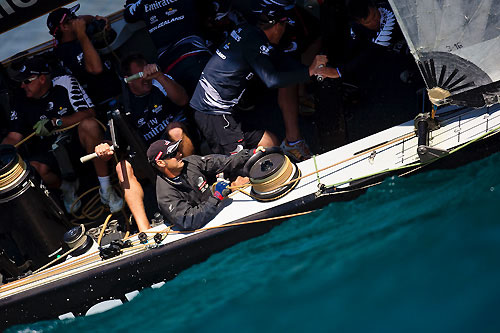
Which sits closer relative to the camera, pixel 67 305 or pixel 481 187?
pixel 481 187

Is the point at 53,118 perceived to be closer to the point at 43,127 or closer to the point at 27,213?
the point at 43,127

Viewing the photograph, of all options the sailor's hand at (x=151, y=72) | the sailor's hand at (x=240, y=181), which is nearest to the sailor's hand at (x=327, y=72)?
the sailor's hand at (x=240, y=181)

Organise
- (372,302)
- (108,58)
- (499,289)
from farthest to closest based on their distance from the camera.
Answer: (108,58) → (372,302) → (499,289)

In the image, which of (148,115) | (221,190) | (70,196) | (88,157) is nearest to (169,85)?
(148,115)

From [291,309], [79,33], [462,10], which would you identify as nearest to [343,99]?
[462,10]

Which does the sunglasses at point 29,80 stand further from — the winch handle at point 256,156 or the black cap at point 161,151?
the winch handle at point 256,156

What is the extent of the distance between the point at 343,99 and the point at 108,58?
1922mm

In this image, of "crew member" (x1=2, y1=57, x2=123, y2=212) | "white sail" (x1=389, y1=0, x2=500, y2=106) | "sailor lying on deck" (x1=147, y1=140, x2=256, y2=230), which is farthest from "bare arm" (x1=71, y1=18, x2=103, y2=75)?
"white sail" (x1=389, y1=0, x2=500, y2=106)

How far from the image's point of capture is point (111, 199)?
4.74 metres

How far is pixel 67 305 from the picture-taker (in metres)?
4.32

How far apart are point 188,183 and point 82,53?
59.3 inches

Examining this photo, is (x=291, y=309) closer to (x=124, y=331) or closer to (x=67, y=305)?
Result: (x=124, y=331)

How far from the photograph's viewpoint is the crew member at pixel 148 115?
14.6 ft

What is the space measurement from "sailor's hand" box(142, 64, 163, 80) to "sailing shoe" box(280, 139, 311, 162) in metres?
1.05
